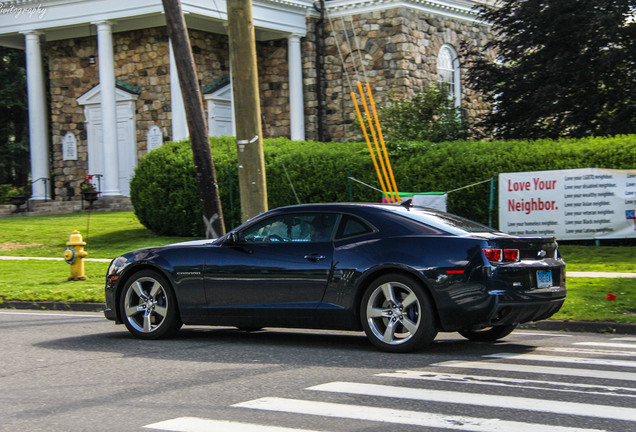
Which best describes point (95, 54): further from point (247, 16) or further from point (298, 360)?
point (298, 360)

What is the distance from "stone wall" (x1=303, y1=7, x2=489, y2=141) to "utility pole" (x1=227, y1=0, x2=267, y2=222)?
16.7 metres

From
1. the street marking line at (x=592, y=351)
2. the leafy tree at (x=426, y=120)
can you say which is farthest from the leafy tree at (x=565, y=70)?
→ the street marking line at (x=592, y=351)

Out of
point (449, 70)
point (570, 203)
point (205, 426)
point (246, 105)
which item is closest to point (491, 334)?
point (205, 426)

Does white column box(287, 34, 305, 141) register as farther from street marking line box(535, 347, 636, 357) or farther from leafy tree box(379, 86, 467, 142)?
street marking line box(535, 347, 636, 357)

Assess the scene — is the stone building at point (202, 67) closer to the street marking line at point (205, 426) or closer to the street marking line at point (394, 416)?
the street marking line at point (394, 416)

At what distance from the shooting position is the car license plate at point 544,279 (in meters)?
8.39

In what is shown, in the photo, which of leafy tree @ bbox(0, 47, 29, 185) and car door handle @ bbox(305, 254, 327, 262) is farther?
leafy tree @ bbox(0, 47, 29, 185)

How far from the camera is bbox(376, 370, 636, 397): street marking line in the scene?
6.52m

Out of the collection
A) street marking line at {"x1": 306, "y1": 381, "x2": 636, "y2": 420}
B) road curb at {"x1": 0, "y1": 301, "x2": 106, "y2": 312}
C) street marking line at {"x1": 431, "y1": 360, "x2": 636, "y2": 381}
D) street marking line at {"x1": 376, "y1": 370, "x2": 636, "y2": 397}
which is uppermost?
street marking line at {"x1": 306, "y1": 381, "x2": 636, "y2": 420}

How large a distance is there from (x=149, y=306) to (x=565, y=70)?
56.8 ft

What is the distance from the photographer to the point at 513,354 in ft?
27.6

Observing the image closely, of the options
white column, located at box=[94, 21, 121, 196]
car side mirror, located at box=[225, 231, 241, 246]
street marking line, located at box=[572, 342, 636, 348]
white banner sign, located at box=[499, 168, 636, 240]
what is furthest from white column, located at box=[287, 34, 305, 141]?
street marking line, located at box=[572, 342, 636, 348]

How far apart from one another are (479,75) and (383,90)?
5.99 m

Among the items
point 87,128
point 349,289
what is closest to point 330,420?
point 349,289
